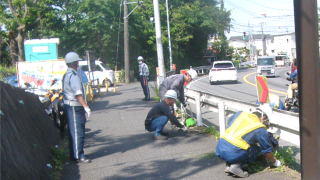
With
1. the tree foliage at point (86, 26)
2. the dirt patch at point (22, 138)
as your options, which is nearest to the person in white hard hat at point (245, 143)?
the dirt patch at point (22, 138)

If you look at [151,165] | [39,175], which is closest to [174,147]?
[151,165]

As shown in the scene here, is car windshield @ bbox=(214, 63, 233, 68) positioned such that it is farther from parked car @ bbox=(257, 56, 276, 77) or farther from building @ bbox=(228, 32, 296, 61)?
building @ bbox=(228, 32, 296, 61)

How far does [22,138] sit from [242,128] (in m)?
3.08

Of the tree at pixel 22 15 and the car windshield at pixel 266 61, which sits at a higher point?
the tree at pixel 22 15

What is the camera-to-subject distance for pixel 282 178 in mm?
4984

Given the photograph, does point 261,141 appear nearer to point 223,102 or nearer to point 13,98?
point 223,102

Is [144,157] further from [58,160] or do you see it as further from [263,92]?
[263,92]

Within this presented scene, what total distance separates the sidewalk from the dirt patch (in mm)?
602

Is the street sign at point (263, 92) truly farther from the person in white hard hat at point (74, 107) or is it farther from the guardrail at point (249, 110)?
the person in white hard hat at point (74, 107)

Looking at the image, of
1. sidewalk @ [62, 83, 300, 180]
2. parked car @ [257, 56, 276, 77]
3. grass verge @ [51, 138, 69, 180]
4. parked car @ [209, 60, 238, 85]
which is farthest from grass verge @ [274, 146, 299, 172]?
parked car @ [257, 56, 276, 77]

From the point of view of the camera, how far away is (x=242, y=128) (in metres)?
5.05

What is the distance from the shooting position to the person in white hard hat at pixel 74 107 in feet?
20.1

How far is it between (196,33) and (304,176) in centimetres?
4283

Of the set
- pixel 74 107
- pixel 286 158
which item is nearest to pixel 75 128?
pixel 74 107
